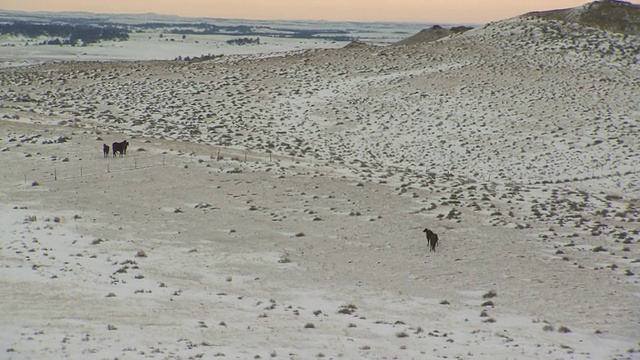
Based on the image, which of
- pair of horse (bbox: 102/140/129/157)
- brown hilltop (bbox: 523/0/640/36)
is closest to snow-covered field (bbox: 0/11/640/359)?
pair of horse (bbox: 102/140/129/157)

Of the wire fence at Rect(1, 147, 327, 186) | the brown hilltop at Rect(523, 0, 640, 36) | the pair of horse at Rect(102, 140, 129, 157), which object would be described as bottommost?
the wire fence at Rect(1, 147, 327, 186)

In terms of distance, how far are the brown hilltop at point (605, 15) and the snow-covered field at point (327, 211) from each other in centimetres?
699

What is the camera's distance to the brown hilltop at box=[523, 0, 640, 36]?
59.8 metres

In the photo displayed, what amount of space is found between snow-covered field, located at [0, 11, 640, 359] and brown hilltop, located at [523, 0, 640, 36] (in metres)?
6.99

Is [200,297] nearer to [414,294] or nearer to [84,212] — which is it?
[414,294]

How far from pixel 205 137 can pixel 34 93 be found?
650 inches

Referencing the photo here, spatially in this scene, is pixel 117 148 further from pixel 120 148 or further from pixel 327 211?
pixel 327 211

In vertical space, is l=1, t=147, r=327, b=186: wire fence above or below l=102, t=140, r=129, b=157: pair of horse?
below

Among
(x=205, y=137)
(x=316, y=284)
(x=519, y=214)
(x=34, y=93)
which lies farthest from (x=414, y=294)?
(x=34, y=93)

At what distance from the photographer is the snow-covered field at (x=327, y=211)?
543 inches

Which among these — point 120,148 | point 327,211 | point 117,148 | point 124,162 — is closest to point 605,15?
point 327,211

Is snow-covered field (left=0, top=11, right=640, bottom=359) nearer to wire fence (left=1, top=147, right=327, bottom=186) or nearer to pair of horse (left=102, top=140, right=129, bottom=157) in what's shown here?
wire fence (left=1, top=147, right=327, bottom=186)

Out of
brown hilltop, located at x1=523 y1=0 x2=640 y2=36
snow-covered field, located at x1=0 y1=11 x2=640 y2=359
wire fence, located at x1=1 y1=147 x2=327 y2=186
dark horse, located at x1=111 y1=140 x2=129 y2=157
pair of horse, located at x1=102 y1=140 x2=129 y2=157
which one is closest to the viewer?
snow-covered field, located at x1=0 y1=11 x2=640 y2=359

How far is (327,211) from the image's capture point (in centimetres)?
2402
